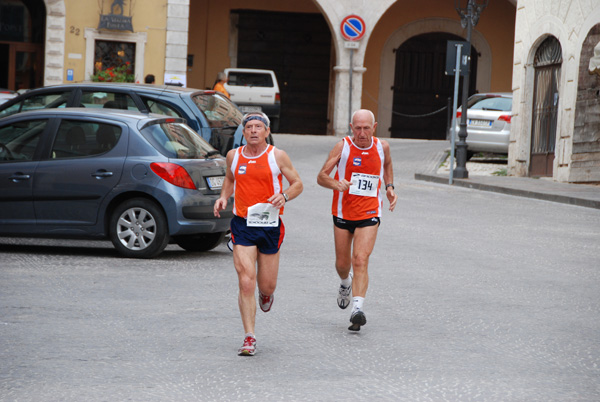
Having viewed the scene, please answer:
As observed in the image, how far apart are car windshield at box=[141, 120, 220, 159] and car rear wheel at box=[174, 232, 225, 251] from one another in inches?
34.4

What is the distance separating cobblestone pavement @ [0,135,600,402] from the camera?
5590 millimetres

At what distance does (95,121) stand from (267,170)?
4509 millimetres

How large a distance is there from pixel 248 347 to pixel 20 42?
29000 mm

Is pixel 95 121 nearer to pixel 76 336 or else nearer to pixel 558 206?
pixel 76 336

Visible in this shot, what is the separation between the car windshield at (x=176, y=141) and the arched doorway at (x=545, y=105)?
47.1 feet

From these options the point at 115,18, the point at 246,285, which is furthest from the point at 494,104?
the point at 246,285

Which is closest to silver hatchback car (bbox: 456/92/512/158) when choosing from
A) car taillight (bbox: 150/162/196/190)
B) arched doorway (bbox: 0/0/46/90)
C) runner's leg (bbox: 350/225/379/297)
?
arched doorway (bbox: 0/0/46/90)

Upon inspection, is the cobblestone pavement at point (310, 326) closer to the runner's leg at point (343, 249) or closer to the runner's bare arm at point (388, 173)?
the runner's leg at point (343, 249)

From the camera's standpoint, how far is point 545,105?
24500mm

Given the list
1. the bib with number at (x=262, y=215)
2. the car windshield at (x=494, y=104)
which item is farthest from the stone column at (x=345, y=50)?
the bib with number at (x=262, y=215)

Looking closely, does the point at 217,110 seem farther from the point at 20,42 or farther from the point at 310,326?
the point at 20,42

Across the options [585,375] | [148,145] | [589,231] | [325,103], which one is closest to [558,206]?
[589,231]

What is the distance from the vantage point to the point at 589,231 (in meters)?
14.1

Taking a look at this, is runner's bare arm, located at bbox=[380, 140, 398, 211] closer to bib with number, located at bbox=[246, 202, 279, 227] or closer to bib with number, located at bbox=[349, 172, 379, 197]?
bib with number, located at bbox=[349, 172, 379, 197]
